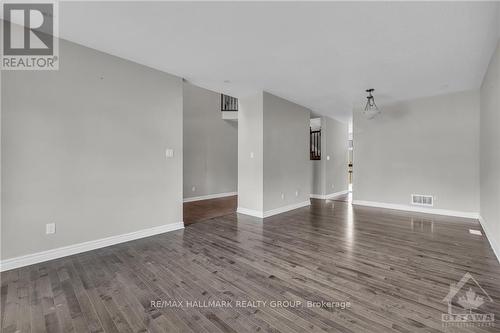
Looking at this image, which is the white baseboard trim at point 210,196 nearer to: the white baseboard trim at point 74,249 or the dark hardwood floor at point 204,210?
the dark hardwood floor at point 204,210

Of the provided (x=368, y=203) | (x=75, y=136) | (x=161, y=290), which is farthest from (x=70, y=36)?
(x=368, y=203)

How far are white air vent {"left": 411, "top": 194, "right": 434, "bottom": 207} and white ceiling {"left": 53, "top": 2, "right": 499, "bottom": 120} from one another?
251 cm

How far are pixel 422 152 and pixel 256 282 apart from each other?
5265mm

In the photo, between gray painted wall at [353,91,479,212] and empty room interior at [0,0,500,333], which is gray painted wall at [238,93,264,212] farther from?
gray painted wall at [353,91,479,212]

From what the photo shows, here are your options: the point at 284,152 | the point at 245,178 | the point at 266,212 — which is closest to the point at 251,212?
the point at 266,212

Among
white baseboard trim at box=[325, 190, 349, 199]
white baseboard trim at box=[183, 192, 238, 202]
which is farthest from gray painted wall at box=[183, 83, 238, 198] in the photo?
white baseboard trim at box=[325, 190, 349, 199]

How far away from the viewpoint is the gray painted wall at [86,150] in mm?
2600

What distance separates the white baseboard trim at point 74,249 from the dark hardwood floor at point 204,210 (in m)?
0.82

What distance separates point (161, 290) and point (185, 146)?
506 cm

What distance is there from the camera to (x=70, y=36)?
2826mm

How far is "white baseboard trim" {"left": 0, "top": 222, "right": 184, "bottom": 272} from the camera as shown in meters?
2.57

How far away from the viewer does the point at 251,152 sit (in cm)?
514

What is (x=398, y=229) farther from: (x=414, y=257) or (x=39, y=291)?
(x=39, y=291)

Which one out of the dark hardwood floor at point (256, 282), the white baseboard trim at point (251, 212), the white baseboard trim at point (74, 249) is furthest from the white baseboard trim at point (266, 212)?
the white baseboard trim at point (74, 249)
